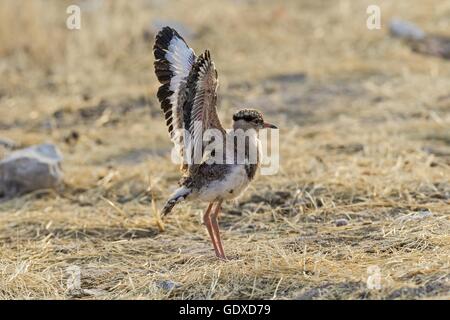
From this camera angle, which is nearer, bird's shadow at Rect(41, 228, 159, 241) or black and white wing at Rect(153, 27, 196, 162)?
black and white wing at Rect(153, 27, 196, 162)

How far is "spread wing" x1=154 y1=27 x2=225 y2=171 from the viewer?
5.07 meters

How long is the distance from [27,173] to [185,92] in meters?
2.32

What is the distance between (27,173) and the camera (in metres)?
7.13

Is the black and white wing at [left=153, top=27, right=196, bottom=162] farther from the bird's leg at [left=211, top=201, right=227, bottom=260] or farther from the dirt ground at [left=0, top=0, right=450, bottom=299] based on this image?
the dirt ground at [left=0, top=0, right=450, bottom=299]

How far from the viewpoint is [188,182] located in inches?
214

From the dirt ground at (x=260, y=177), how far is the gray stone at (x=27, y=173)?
13 cm

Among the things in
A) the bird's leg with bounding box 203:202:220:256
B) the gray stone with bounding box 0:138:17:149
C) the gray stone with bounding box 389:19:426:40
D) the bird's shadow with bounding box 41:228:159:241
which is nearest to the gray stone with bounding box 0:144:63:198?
the bird's shadow with bounding box 41:228:159:241

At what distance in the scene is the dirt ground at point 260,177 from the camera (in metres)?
5.03

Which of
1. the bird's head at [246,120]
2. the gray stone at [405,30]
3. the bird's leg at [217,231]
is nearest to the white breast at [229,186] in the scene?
the bird's leg at [217,231]

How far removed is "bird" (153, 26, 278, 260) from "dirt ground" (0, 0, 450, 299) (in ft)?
1.37

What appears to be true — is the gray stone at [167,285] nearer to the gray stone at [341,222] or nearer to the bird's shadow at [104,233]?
the bird's shadow at [104,233]

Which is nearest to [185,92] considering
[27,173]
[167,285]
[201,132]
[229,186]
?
[201,132]
